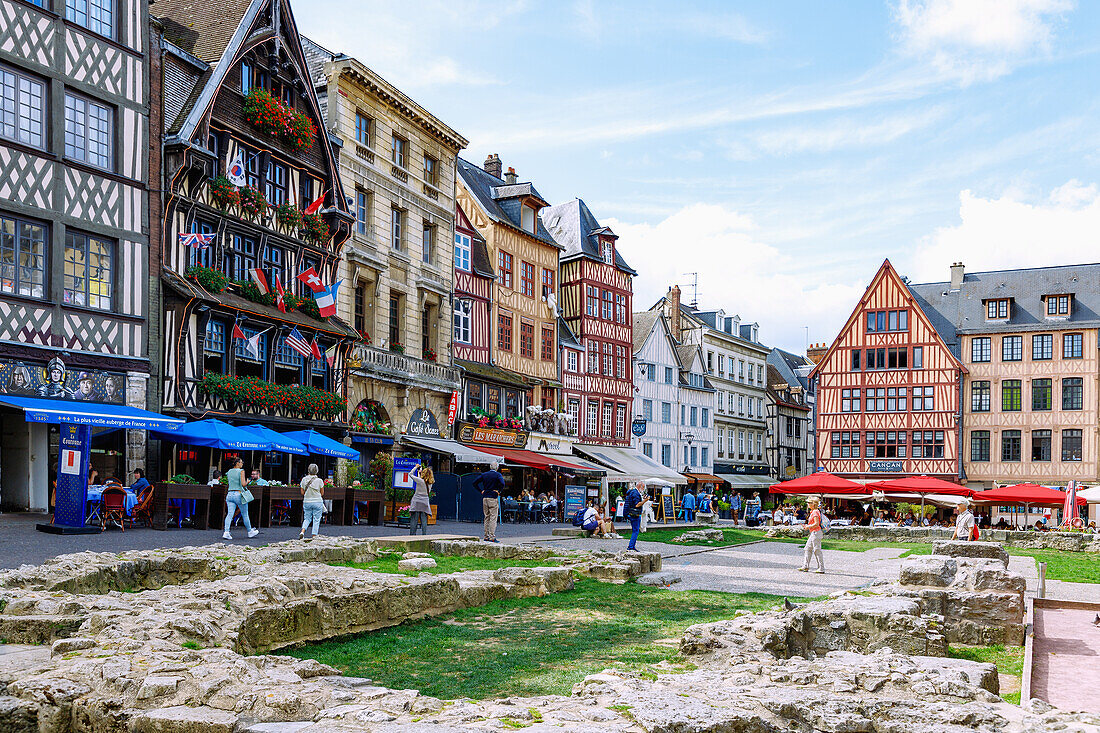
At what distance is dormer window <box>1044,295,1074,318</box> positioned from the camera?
51.2 meters

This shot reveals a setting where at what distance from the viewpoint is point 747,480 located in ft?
205

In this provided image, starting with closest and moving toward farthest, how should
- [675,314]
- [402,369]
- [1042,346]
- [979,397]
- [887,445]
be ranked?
[402,369] → [1042,346] → [979,397] → [887,445] → [675,314]

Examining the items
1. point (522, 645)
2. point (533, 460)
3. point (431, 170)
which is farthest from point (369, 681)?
point (431, 170)

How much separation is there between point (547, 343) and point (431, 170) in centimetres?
1116

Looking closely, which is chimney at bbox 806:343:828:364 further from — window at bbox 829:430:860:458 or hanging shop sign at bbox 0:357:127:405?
hanging shop sign at bbox 0:357:127:405

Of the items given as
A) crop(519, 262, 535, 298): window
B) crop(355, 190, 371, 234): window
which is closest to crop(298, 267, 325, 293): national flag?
crop(355, 190, 371, 234): window

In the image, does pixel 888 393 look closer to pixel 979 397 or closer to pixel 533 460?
pixel 979 397

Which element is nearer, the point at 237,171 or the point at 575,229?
the point at 237,171

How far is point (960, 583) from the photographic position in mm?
11195

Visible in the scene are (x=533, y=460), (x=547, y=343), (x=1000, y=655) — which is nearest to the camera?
(x=1000, y=655)

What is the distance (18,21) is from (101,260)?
5.18 meters

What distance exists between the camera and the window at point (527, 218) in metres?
43.1

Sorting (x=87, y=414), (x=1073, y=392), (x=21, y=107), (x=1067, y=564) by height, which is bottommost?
(x=1067, y=564)

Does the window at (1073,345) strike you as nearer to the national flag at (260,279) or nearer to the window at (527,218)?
the window at (527,218)
